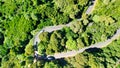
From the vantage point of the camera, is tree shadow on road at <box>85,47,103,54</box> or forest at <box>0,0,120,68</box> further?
tree shadow on road at <box>85,47,103,54</box>

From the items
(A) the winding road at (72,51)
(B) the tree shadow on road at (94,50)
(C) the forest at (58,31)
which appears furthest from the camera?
(A) the winding road at (72,51)

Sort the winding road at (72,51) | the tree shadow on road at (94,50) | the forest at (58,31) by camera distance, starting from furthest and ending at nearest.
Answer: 1. the winding road at (72,51)
2. the tree shadow on road at (94,50)
3. the forest at (58,31)

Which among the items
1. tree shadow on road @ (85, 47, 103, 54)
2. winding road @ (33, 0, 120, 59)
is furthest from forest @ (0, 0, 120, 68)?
winding road @ (33, 0, 120, 59)

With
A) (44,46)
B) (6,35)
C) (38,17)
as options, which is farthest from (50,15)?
(6,35)


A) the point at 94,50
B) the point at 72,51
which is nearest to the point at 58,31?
the point at 72,51

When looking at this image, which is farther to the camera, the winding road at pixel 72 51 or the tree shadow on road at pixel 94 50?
the winding road at pixel 72 51

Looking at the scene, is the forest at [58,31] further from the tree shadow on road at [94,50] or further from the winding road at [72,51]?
the winding road at [72,51]

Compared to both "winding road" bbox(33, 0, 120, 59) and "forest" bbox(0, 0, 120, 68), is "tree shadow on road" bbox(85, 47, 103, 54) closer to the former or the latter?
"forest" bbox(0, 0, 120, 68)

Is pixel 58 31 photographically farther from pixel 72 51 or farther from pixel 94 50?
pixel 94 50

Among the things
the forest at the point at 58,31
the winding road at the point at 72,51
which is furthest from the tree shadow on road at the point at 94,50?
the winding road at the point at 72,51
